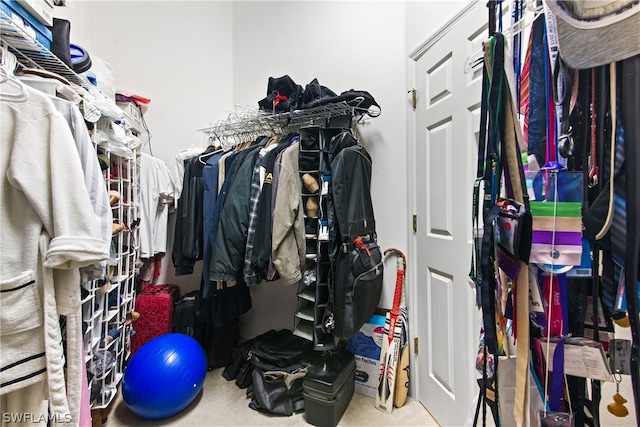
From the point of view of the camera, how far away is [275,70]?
84.7 inches

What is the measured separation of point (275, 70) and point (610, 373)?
2.45 meters

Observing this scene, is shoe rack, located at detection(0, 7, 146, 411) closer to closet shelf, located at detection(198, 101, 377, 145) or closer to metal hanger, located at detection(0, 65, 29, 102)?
metal hanger, located at detection(0, 65, 29, 102)

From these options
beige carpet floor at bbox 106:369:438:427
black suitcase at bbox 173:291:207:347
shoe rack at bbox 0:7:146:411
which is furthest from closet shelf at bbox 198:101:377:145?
beige carpet floor at bbox 106:369:438:427

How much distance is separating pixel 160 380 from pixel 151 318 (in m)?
0.58

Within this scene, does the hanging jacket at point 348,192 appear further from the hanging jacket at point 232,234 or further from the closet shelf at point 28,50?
the closet shelf at point 28,50

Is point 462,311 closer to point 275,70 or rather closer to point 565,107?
point 565,107

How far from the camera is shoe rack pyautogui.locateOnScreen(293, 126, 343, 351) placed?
54.2 inches

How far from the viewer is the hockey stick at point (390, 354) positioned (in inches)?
57.7

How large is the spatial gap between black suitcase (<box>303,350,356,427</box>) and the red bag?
1.07 metres

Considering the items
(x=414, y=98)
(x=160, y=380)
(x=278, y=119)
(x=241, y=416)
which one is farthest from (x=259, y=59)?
(x=241, y=416)

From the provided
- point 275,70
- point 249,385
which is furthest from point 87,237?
point 275,70

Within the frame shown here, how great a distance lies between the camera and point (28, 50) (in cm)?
94

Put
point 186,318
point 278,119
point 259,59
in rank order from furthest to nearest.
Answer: point 259,59 → point 186,318 → point 278,119

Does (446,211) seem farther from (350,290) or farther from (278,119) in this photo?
(278,119)
